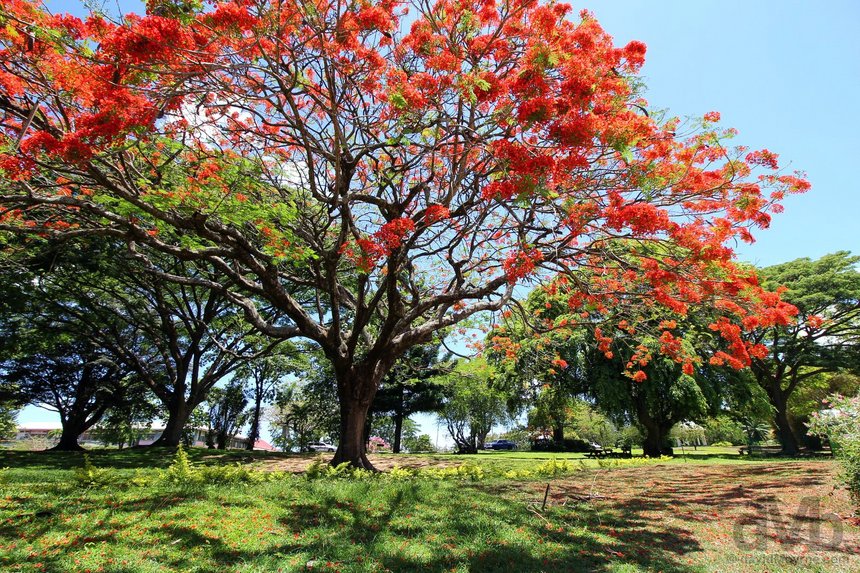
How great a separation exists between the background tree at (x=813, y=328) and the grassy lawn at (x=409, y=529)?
1828 centimetres

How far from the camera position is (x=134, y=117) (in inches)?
237

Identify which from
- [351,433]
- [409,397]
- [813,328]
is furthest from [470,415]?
[351,433]

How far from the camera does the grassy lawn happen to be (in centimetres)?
418

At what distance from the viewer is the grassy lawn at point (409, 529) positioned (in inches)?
165

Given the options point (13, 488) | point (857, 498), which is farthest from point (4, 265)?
point (857, 498)

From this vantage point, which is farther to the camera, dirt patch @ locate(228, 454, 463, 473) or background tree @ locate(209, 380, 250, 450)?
background tree @ locate(209, 380, 250, 450)

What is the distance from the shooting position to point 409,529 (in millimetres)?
5359

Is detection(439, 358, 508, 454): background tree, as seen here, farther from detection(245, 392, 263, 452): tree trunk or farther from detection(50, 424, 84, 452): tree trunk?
detection(50, 424, 84, 452): tree trunk

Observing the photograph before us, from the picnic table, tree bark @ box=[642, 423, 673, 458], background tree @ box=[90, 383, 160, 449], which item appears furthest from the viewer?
background tree @ box=[90, 383, 160, 449]

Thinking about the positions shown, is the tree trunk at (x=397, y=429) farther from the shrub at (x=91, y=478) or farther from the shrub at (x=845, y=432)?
the shrub at (x=845, y=432)

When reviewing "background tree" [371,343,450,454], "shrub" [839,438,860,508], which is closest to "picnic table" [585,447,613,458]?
"background tree" [371,343,450,454]

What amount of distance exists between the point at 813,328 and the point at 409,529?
26.7m

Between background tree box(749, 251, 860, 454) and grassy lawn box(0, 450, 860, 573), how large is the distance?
18278 mm

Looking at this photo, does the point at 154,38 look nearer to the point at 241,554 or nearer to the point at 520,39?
the point at 520,39
